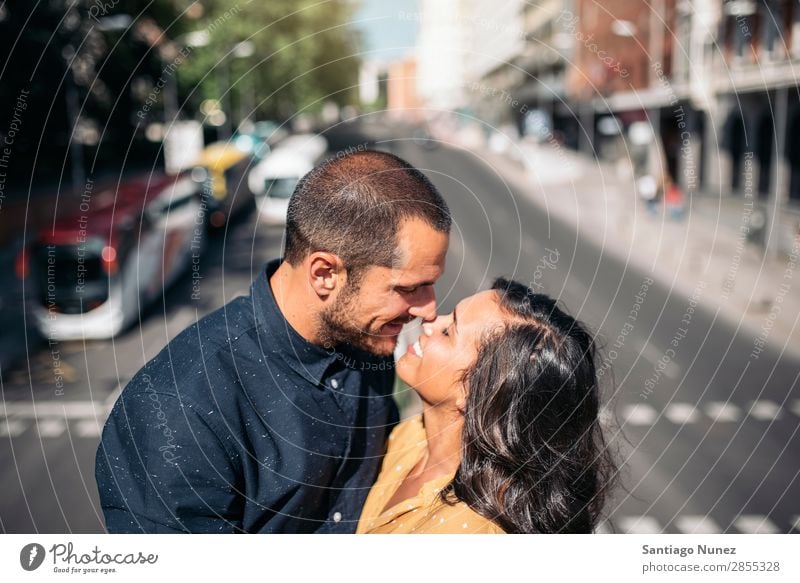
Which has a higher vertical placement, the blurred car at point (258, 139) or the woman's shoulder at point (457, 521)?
the blurred car at point (258, 139)

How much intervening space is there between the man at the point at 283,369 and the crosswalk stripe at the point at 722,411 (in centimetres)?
686

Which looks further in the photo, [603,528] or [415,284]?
[603,528]

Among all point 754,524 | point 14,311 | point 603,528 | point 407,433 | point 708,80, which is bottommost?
point 754,524

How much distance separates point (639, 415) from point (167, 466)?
22.9 ft

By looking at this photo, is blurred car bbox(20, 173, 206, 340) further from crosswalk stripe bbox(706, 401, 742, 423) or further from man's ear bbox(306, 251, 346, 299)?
man's ear bbox(306, 251, 346, 299)

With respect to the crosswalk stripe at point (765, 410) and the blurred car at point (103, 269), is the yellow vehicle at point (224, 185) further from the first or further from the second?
the crosswalk stripe at point (765, 410)

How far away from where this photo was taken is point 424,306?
2568mm

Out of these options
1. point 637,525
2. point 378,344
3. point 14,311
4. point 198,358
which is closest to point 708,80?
point 14,311

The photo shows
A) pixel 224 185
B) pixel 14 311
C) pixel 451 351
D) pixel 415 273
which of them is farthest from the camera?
pixel 224 185

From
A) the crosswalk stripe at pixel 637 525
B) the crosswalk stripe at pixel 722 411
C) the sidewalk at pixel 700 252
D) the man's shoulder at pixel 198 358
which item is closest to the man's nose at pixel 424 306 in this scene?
the man's shoulder at pixel 198 358

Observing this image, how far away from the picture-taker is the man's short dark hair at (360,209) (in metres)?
2.41

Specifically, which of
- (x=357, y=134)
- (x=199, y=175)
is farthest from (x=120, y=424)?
(x=199, y=175)

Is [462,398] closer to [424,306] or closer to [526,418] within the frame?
[526,418]
